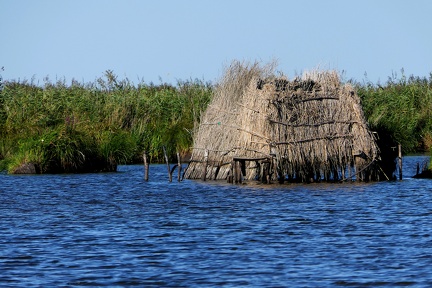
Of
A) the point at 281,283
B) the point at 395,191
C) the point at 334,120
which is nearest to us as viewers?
the point at 281,283

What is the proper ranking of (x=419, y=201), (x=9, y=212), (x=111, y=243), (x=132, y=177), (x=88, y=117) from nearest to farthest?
(x=111, y=243), (x=9, y=212), (x=419, y=201), (x=132, y=177), (x=88, y=117)

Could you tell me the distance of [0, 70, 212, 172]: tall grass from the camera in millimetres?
37031

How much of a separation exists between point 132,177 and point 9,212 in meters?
12.0

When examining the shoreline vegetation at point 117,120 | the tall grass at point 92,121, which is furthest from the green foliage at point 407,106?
the tall grass at point 92,121

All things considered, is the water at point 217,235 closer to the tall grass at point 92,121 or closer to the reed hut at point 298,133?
the reed hut at point 298,133

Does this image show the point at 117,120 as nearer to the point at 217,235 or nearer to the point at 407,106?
the point at 407,106

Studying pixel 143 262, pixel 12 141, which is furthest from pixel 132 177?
pixel 143 262

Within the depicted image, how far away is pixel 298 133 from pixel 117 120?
1641 cm

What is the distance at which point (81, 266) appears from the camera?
15758mm

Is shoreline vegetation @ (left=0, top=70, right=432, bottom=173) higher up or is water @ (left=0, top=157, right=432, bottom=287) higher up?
shoreline vegetation @ (left=0, top=70, right=432, bottom=173)

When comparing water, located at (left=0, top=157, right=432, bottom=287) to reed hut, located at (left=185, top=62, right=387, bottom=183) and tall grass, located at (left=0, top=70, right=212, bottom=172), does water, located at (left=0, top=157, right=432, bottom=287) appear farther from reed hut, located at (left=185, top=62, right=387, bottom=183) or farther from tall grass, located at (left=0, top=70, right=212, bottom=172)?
tall grass, located at (left=0, top=70, right=212, bottom=172)

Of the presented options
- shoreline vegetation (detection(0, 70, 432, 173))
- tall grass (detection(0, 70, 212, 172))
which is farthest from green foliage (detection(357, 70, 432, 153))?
tall grass (detection(0, 70, 212, 172))

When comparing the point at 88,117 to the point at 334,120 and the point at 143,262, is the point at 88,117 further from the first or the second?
the point at 143,262

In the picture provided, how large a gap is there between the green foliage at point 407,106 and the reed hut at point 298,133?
42.1ft
